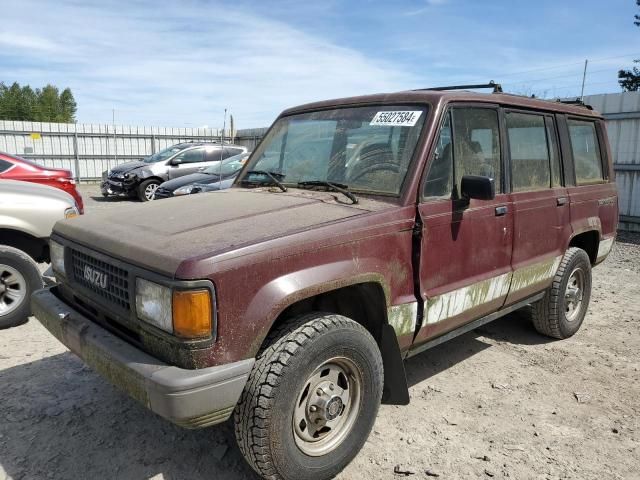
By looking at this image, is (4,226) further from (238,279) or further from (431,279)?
(431,279)

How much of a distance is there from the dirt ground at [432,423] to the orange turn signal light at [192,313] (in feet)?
3.33

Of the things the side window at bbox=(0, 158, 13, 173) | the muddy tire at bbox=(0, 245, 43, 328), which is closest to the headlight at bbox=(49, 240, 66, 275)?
the muddy tire at bbox=(0, 245, 43, 328)

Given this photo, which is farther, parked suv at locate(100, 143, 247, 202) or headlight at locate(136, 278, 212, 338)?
parked suv at locate(100, 143, 247, 202)

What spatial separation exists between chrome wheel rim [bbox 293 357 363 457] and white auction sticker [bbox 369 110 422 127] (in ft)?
4.95

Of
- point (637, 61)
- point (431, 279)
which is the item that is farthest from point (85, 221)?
point (637, 61)

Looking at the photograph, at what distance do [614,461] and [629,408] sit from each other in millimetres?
740

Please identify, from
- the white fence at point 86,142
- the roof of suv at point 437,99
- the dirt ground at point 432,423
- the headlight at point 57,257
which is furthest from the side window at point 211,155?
the headlight at point 57,257

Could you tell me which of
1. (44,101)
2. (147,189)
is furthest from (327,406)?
(44,101)

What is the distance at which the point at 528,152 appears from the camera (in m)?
3.90

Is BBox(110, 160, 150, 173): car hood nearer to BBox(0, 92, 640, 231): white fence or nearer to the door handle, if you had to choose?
BBox(0, 92, 640, 231): white fence

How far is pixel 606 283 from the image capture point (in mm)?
6500

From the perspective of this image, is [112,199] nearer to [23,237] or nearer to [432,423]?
[23,237]

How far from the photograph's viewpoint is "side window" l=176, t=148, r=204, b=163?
1482cm

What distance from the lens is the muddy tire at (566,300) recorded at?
14.3ft
